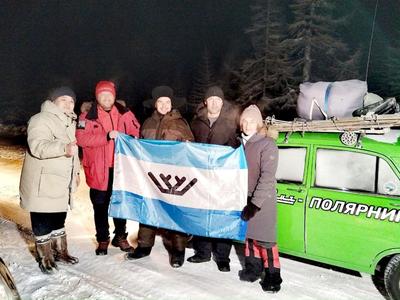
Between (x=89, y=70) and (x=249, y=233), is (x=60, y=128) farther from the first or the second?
(x=89, y=70)

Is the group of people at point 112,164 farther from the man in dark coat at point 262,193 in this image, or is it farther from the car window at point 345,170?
the car window at point 345,170

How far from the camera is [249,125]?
4.71 m

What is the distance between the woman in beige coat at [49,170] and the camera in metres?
4.84

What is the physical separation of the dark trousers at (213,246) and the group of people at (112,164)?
0.01 meters

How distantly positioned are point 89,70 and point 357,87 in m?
86.1

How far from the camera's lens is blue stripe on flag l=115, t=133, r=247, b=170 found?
16.0 ft

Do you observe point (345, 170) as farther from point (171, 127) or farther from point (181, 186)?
point (171, 127)

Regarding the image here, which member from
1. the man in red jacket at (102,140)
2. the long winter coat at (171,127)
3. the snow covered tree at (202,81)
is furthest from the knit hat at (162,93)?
the snow covered tree at (202,81)

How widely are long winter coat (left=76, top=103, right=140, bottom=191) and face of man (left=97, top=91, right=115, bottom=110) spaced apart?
0.25ft

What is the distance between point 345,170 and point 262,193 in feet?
3.64

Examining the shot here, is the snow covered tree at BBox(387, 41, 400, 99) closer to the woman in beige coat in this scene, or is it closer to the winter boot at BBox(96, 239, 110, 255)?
the winter boot at BBox(96, 239, 110, 255)

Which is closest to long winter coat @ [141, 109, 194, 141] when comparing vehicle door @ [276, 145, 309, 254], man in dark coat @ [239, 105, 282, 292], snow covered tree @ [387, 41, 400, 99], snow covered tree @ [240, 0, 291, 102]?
man in dark coat @ [239, 105, 282, 292]

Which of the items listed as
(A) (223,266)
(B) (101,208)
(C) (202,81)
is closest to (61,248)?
(B) (101,208)

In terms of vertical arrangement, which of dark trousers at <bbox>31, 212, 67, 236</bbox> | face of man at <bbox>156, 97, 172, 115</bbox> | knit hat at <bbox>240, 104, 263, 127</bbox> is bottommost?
dark trousers at <bbox>31, 212, 67, 236</bbox>
